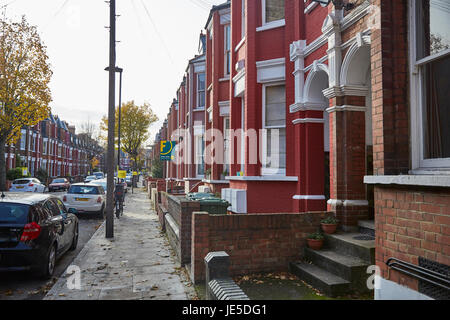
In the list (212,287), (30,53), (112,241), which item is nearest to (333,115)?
(212,287)

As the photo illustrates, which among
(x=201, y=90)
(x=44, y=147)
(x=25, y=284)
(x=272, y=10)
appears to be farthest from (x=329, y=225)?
(x=44, y=147)

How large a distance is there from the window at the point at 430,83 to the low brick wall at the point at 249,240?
286cm

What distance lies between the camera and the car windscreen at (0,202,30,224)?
5980mm

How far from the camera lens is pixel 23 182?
28031 mm

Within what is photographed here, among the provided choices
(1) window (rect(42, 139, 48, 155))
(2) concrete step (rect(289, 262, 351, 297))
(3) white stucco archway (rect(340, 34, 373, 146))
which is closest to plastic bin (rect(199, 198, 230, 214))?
(2) concrete step (rect(289, 262, 351, 297))

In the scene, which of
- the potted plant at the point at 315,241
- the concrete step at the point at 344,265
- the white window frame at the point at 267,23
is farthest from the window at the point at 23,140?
the concrete step at the point at 344,265

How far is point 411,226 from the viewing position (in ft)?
10.6

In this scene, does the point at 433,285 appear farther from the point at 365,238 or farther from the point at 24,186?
the point at 24,186

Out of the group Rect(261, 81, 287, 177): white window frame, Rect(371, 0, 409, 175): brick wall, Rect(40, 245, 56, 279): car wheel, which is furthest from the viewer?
Rect(261, 81, 287, 177): white window frame

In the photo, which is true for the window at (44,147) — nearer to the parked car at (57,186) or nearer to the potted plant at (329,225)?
the parked car at (57,186)

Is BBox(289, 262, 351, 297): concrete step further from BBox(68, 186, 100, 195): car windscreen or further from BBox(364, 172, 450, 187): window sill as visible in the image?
BBox(68, 186, 100, 195): car windscreen

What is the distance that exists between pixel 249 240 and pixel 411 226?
3.04 metres

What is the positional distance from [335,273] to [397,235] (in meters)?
1.84

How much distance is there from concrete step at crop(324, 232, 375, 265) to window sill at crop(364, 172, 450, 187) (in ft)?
5.47
